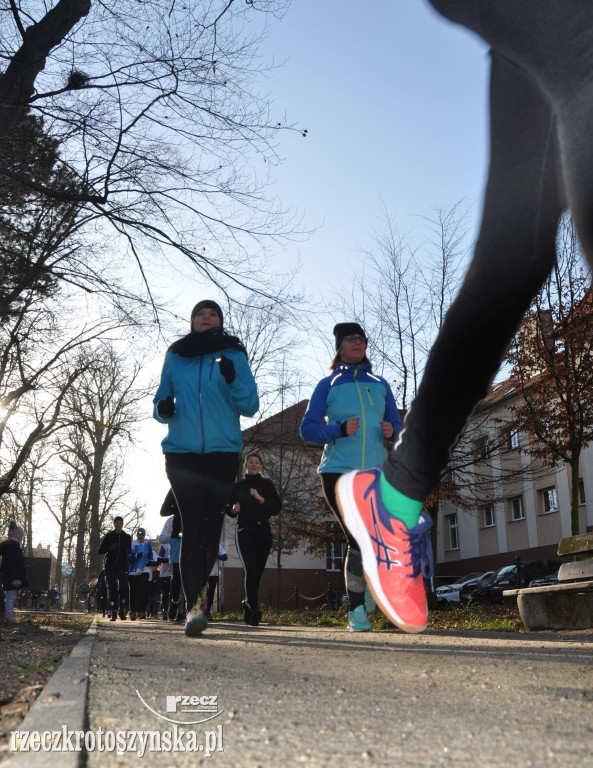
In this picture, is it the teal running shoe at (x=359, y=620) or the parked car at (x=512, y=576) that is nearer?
the teal running shoe at (x=359, y=620)

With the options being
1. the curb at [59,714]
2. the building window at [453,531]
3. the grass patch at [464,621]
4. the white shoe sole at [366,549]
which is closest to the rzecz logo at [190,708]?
the curb at [59,714]

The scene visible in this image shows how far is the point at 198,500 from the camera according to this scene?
16.9 feet

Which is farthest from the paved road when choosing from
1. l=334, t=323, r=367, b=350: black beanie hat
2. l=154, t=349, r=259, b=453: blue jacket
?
l=334, t=323, r=367, b=350: black beanie hat

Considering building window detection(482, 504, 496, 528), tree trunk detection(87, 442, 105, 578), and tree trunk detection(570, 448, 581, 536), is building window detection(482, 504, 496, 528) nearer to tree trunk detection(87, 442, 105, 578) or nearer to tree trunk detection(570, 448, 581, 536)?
tree trunk detection(87, 442, 105, 578)

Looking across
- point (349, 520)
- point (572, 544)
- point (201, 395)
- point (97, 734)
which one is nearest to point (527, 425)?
point (572, 544)

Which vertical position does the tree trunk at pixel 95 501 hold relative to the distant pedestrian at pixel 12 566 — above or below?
above

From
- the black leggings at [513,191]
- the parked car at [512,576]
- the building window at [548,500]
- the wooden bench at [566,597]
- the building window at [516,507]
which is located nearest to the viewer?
the black leggings at [513,191]

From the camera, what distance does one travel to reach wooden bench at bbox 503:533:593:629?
238 inches

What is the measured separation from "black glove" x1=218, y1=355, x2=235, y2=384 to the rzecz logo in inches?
120

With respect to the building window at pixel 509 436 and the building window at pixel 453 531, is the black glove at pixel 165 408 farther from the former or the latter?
the building window at pixel 453 531

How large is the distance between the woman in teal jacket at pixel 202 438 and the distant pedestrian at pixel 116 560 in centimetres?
865

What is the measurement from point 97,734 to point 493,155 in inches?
68.0

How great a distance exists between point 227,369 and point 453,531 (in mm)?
37212

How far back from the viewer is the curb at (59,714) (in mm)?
1430
